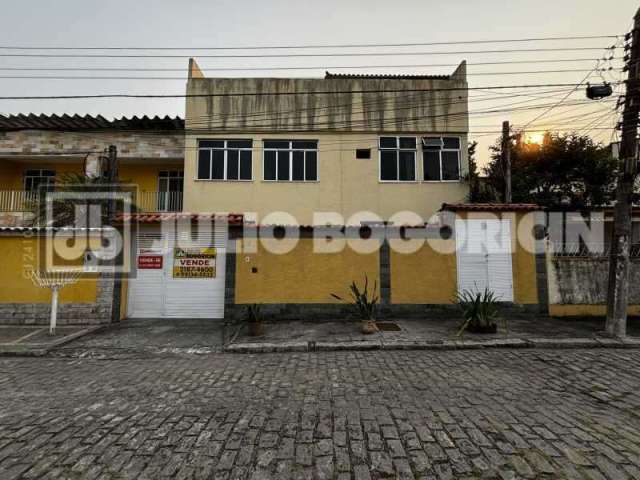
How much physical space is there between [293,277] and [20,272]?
7253mm

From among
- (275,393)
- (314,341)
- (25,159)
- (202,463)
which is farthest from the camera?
(25,159)

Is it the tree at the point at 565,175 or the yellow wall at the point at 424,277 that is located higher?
the tree at the point at 565,175

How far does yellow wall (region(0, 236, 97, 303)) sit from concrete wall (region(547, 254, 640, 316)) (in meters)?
13.6

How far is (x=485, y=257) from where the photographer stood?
963cm

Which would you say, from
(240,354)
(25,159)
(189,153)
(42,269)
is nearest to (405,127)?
(189,153)

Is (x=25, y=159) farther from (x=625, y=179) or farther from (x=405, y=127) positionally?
(x=625, y=179)

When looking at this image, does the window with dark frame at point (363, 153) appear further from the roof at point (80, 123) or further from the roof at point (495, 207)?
the roof at point (80, 123)

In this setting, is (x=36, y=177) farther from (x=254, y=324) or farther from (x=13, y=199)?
(x=254, y=324)

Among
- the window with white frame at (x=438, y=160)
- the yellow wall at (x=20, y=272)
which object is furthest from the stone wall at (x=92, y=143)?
the window with white frame at (x=438, y=160)

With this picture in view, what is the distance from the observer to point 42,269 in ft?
28.4

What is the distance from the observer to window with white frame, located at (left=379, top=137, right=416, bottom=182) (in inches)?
559

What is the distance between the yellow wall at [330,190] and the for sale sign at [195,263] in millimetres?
4209

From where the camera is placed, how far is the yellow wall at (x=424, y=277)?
952 cm

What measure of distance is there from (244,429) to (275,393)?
3.42ft
